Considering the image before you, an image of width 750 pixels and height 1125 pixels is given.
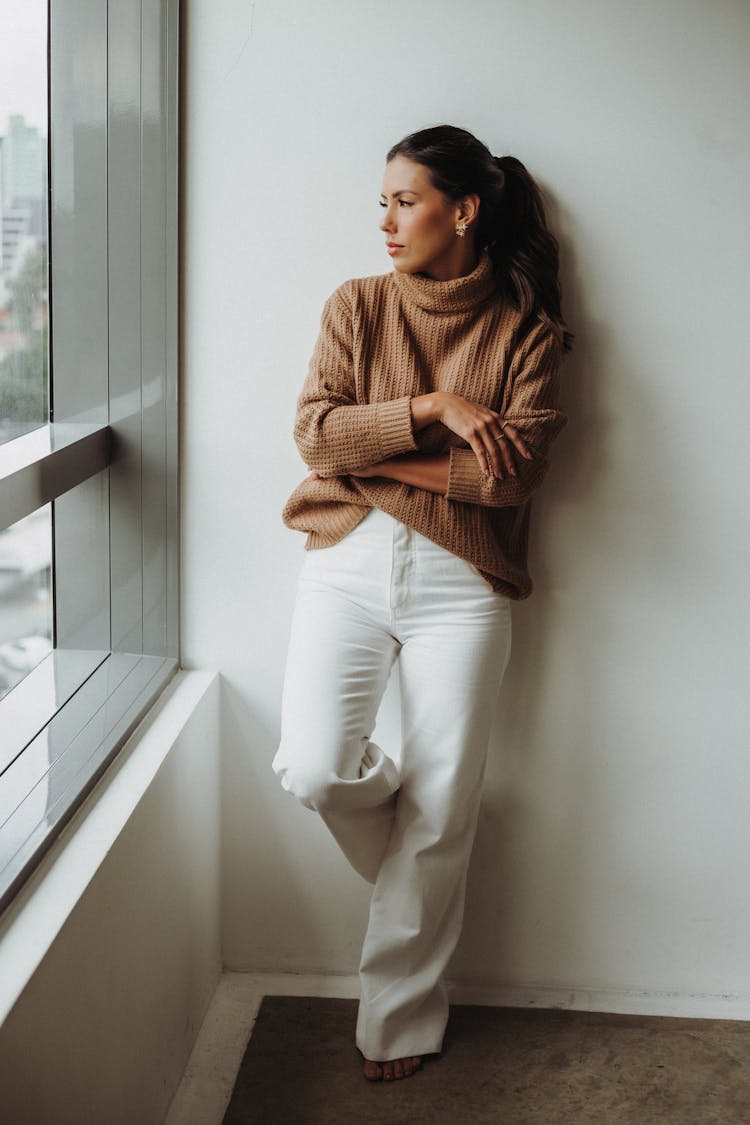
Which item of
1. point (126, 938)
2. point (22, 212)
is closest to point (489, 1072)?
point (126, 938)

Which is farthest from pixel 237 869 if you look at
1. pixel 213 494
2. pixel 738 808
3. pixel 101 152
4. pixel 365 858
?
pixel 101 152

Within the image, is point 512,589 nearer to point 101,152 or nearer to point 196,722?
point 196,722

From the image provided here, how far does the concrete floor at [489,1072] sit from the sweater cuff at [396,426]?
4.11 feet

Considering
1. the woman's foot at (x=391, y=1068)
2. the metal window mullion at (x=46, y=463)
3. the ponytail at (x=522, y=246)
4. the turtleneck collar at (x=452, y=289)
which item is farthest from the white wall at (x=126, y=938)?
the ponytail at (x=522, y=246)

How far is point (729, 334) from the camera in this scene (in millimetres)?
2334

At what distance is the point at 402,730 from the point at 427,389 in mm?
668

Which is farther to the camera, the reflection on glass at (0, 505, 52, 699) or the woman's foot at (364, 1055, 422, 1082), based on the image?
the woman's foot at (364, 1055, 422, 1082)

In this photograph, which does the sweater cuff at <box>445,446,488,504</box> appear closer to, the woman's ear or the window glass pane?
the woman's ear

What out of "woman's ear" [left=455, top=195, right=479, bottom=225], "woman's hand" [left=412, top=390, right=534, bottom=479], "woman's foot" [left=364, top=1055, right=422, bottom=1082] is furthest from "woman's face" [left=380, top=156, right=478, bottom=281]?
"woman's foot" [left=364, top=1055, right=422, bottom=1082]

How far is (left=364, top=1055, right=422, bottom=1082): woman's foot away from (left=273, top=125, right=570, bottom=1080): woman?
1 centimetres

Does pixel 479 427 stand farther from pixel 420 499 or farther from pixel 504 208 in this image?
pixel 504 208

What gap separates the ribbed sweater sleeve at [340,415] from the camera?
2.07m

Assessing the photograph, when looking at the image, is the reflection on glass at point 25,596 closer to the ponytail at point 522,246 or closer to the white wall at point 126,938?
the white wall at point 126,938

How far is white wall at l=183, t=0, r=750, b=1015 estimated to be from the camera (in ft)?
7.39
